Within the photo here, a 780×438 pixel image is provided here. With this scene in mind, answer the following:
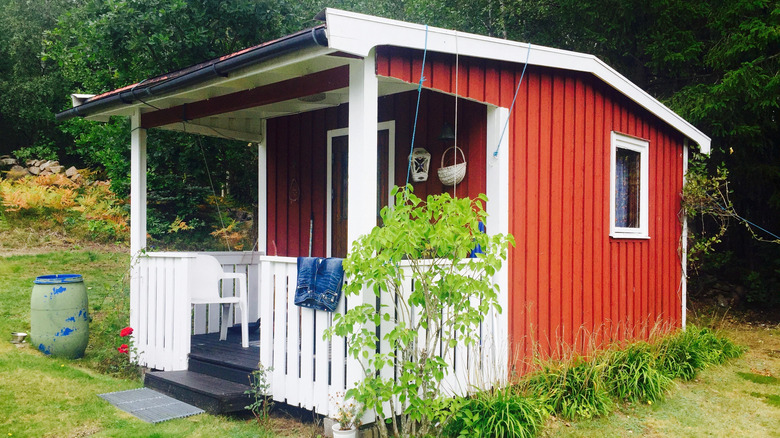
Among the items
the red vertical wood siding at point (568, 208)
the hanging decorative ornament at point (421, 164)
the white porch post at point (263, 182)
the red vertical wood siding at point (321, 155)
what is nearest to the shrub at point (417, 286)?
the red vertical wood siding at point (568, 208)

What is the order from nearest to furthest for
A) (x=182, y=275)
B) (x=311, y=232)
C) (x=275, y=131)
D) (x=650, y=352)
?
(x=182, y=275) → (x=650, y=352) → (x=311, y=232) → (x=275, y=131)

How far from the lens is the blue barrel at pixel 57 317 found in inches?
236

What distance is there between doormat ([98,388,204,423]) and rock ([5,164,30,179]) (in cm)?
1134

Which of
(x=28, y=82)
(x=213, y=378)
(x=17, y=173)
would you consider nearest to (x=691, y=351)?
(x=213, y=378)

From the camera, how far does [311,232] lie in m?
6.93

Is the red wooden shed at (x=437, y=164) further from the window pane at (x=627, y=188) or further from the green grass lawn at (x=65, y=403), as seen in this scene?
the green grass lawn at (x=65, y=403)

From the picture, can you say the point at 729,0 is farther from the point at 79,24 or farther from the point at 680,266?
the point at 79,24

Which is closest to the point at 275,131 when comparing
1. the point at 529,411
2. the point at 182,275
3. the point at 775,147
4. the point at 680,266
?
the point at 182,275

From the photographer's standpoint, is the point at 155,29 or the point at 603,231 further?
the point at 155,29

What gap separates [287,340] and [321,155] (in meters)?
2.87

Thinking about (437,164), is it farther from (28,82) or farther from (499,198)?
(28,82)

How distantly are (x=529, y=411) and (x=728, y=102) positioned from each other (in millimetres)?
6063

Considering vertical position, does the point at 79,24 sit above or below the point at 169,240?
above

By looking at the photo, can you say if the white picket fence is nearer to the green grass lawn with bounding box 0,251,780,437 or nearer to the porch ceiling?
the green grass lawn with bounding box 0,251,780,437
